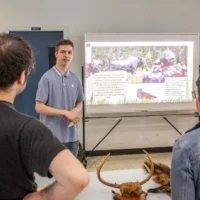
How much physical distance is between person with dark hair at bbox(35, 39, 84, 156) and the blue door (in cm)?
184

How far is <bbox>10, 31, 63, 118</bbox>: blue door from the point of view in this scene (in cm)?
430

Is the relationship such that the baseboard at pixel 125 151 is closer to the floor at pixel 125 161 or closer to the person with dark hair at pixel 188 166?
the floor at pixel 125 161

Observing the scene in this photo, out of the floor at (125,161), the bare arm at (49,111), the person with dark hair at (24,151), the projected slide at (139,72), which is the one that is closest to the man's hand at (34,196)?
the person with dark hair at (24,151)

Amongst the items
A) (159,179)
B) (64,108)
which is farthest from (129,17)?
(159,179)

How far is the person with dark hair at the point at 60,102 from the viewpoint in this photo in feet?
7.84

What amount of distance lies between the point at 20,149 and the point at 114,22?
3851mm

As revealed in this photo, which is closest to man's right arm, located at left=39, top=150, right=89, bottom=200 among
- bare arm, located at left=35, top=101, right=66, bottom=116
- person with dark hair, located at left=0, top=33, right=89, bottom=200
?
person with dark hair, located at left=0, top=33, right=89, bottom=200

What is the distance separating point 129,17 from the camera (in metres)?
4.43

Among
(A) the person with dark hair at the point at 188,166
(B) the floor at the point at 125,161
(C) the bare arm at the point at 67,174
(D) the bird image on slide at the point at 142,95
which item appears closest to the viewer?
(C) the bare arm at the point at 67,174

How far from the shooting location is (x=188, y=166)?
3.18 ft

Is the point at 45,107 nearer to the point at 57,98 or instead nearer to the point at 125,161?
the point at 57,98

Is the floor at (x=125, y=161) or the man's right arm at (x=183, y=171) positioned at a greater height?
the man's right arm at (x=183, y=171)

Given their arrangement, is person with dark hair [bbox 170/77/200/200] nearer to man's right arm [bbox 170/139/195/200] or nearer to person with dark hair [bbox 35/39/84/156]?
man's right arm [bbox 170/139/195/200]

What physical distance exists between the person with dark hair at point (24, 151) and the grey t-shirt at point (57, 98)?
1.52m
